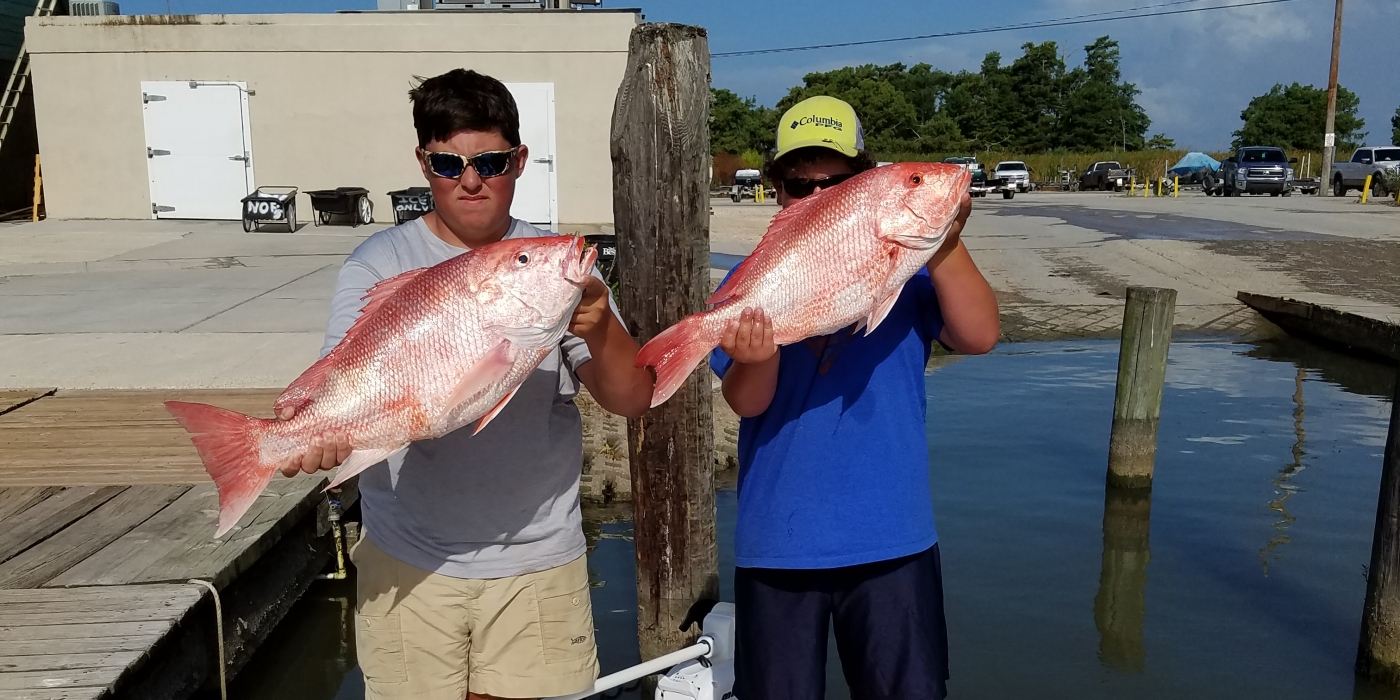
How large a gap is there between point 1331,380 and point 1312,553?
5.74m

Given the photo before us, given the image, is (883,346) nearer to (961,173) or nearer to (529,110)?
(961,173)

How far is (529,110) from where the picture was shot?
19438 mm

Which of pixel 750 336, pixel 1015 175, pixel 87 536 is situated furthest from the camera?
pixel 1015 175

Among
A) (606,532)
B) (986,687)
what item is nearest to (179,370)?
(606,532)

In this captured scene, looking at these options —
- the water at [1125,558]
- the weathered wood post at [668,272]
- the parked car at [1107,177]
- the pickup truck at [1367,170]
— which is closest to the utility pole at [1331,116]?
the pickup truck at [1367,170]

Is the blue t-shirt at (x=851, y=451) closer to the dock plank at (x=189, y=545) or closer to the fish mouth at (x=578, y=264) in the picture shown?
the fish mouth at (x=578, y=264)

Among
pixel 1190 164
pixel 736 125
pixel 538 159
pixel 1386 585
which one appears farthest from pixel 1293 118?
pixel 1386 585

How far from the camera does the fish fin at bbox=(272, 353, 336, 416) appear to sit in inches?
84.1

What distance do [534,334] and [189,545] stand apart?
10.1ft

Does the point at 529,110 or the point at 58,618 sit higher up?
the point at 529,110

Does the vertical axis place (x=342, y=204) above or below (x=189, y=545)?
above

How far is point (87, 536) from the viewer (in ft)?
14.8

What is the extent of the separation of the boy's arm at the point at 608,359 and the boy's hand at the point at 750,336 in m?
0.21

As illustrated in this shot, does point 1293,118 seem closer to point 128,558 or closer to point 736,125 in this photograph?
point 736,125
